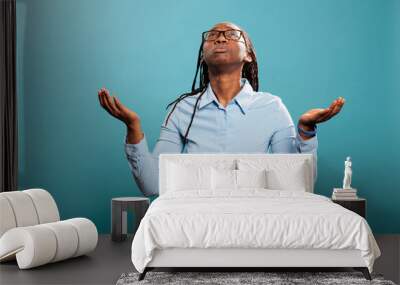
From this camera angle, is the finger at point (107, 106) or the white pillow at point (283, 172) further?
the finger at point (107, 106)

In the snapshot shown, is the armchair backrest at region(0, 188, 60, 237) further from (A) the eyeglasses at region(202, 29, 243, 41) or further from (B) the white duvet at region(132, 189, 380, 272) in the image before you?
(A) the eyeglasses at region(202, 29, 243, 41)

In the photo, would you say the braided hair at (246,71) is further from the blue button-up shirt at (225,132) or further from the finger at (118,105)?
the finger at (118,105)

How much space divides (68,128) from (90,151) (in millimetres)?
337

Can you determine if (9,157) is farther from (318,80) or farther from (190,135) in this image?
(318,80)

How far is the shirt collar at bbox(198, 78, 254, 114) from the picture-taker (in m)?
6.71

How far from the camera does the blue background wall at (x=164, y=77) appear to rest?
266 inches

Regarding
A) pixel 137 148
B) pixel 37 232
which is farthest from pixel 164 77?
pixel 37 232

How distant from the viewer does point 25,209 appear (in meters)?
5.33

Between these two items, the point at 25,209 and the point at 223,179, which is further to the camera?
the point at 223,179

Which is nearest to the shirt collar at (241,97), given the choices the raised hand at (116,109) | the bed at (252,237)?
the raised hand at (116,109)

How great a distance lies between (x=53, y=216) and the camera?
5609mm

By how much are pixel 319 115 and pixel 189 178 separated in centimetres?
162

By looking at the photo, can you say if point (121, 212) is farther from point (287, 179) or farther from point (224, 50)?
point (224, 50)

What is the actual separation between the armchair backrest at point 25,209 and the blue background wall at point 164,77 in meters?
1.28
